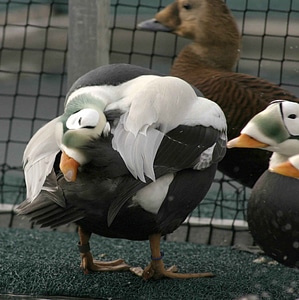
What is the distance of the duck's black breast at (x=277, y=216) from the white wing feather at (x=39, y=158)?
79 centimetres

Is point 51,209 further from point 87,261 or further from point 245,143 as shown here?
point 245,143

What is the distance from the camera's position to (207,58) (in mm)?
5750

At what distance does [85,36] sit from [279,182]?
1.83m

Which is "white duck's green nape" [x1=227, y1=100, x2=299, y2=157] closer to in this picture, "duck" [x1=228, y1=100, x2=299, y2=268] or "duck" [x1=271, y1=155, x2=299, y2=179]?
"duck" [x1=228, y1=100, x2=299, y2=268]

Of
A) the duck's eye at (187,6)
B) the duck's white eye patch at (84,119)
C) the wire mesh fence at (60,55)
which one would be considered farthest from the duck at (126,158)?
the wire mesh fence at (60,55)

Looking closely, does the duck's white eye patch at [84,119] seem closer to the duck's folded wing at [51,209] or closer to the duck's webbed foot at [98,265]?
the duck's folded wing at [51,209]

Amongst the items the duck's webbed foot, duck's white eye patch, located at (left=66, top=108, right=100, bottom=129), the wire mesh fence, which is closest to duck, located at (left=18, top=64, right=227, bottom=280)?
duck's white eye patch, located at (left=66, top=108, right=100, bottom=129)

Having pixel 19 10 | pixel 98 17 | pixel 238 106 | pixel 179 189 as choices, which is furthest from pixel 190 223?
pixel 19 10

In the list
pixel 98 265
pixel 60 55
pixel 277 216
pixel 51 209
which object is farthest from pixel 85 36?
pixel 60 55

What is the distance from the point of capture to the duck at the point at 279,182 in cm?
382

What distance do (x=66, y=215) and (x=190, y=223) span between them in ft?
5.68

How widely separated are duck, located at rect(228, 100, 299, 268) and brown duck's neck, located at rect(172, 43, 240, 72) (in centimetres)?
187

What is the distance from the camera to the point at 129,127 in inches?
148

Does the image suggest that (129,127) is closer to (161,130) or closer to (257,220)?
(161,130)
